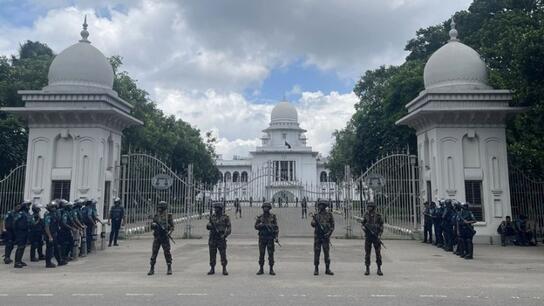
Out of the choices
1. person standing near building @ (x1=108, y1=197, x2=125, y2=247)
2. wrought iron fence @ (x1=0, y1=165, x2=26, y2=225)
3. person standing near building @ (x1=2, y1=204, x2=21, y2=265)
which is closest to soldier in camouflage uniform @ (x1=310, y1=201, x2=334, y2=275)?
person standing near building @ (x1=2, y1=204, x2=21, y2=265)

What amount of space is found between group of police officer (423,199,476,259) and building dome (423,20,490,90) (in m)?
4.67

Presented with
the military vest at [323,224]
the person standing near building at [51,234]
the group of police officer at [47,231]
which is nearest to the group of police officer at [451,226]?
the military vest at [323,224]

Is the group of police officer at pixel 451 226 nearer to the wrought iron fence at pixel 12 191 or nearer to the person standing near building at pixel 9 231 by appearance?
the person standing near building at pixel 9 231

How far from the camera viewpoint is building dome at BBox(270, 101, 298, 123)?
63375 millimetres

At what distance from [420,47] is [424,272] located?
23641 mm

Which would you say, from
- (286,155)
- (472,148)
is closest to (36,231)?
(472,148)

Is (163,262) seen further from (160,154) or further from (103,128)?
(160,154)

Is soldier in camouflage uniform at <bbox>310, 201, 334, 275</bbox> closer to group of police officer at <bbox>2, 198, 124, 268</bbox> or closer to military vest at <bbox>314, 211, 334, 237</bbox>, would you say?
military vest at <bbox>314, 211, 334, 237</bbox>

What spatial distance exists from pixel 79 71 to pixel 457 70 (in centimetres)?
1399

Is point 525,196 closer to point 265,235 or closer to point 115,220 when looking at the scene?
point 265,235

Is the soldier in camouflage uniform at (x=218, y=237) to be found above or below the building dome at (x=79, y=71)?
below

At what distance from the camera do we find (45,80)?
22.3 metres

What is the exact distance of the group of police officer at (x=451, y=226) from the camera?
12.0 meters

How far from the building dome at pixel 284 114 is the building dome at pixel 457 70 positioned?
153ft
